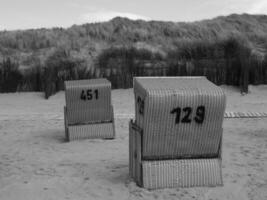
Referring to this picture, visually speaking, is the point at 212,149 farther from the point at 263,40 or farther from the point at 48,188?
the point at 263,40

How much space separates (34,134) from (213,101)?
7.08 m

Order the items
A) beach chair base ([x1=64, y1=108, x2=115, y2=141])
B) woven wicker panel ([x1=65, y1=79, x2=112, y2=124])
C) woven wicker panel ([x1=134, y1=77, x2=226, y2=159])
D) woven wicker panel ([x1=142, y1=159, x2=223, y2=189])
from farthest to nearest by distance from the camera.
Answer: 1. beach chair base ([x1=64, y1=108, x2=115, y2=141])
2. woven wicker panel ([x1=65, y1=79, x2=112, y2=124])
3. woven wicker panel ([x1=142, y1=159, x2=223, y2=189])
4. woven wicker panel ([x1=134, y1=77, x2=226, y2=159])

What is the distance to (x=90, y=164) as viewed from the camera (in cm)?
927

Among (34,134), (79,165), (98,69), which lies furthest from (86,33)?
(79,165)

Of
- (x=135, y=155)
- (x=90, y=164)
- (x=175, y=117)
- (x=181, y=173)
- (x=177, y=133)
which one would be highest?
(x=175, y=117)

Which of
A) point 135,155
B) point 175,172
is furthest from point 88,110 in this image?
point 175,172

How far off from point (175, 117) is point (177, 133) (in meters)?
0.26

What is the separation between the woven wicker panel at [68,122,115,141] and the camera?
1230cm

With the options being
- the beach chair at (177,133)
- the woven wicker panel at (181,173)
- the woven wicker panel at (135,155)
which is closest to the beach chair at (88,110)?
the woven wicker panel at (135,155)

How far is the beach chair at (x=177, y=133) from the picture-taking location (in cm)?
732

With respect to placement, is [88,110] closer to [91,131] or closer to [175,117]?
[91,131]

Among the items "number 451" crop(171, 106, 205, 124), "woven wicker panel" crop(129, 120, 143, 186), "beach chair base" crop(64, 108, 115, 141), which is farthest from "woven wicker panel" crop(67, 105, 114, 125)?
"number 451" crop(171, 106, 205, 124)

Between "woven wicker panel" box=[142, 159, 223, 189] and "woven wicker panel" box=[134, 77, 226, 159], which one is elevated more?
"woven wicker panel" box=[134, 77, 226, 159]

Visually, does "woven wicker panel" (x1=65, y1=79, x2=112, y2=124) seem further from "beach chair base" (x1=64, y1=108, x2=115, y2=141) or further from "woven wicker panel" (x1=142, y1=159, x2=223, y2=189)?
"woven wicker panel" (x1=142, y1=159, x2=223, y2=189)
